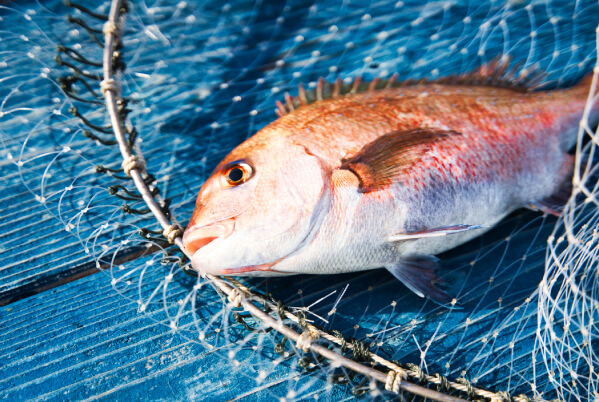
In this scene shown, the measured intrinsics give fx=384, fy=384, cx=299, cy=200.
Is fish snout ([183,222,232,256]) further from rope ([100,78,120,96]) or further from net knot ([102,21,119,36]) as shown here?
net knot ([102,21,119,36])

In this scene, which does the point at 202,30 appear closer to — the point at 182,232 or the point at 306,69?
the point at 306,69

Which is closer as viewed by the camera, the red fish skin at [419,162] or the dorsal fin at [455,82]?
the red fish skin at [419,162]

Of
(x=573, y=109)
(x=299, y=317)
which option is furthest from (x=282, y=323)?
(x=573, y=109)

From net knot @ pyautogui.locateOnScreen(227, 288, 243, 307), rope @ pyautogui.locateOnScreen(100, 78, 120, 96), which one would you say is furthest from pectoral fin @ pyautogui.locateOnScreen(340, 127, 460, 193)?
rope @ pyautogui.locateOnScreen(100, 78, 120, 96)

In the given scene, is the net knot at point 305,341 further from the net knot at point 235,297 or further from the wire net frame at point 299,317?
the net knot at point 235,297

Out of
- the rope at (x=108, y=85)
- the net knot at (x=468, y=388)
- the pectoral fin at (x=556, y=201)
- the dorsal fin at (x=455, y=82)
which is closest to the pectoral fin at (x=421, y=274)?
the net knot at (x=468, y=388)

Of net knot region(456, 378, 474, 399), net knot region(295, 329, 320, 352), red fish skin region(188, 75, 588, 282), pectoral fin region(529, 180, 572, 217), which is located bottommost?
net knot region(456, 378, 474, 399)

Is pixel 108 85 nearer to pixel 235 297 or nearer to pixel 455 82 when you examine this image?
pixel 235 297

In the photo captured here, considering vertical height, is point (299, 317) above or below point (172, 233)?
below
